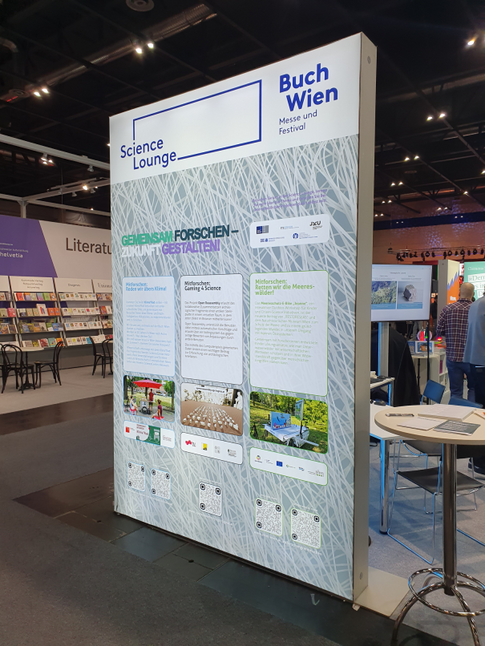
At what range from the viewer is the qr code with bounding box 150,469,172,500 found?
2.71 m

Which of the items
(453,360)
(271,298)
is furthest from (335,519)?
(453,360)

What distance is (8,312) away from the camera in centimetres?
892

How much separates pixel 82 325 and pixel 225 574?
29.2 ft

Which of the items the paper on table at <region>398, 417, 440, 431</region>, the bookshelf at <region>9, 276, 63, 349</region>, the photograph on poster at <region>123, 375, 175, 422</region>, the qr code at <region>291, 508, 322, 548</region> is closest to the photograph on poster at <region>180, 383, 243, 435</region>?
the photograph on poster at <region>123, 375, 175, 422</region>

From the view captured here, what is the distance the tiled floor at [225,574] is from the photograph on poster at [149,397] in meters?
0.71

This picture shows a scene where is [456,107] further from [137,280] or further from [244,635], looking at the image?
[244,635]

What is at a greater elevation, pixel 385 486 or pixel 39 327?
pixel 39 327

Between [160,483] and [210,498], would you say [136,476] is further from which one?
[210,498]

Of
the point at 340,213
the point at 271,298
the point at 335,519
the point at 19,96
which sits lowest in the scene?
the point at 335,519

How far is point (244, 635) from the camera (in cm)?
185

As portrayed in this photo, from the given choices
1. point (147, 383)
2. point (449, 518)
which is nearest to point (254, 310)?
point (147, 383)

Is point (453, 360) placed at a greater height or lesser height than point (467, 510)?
greater

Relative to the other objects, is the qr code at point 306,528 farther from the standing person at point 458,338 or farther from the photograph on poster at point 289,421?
the standing person at point 458,338

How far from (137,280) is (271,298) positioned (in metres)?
1.00
